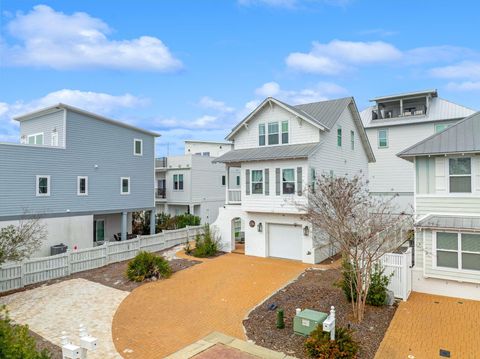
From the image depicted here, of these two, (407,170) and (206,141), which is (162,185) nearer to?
(206,141)

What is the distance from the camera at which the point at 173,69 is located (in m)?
22.7

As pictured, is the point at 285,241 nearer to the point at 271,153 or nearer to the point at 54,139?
the point at 271,153

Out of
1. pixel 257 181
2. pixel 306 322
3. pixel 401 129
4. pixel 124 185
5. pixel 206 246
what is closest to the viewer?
pixel 306 322

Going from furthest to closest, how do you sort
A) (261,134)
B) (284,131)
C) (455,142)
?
(261,134) < (284,131) < (455,142)

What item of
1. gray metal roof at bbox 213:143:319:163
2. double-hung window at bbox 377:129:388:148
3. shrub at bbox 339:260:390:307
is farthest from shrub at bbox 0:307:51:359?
double-hung window at bbox 377:129:388:148

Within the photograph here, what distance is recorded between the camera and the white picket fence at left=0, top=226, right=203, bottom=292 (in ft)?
47.1

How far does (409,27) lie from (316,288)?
1359 cm

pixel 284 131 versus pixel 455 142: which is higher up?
pixel 284 131

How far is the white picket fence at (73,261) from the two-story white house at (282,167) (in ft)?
14.5

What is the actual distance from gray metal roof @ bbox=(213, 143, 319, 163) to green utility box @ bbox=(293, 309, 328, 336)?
368 inches

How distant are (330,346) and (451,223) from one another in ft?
25.1

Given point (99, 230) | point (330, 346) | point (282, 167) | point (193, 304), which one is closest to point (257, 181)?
point (282, 167)

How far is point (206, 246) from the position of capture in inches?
800

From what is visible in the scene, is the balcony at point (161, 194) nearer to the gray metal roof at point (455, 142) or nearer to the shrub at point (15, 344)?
the gray metal roof at point (455, 142)
